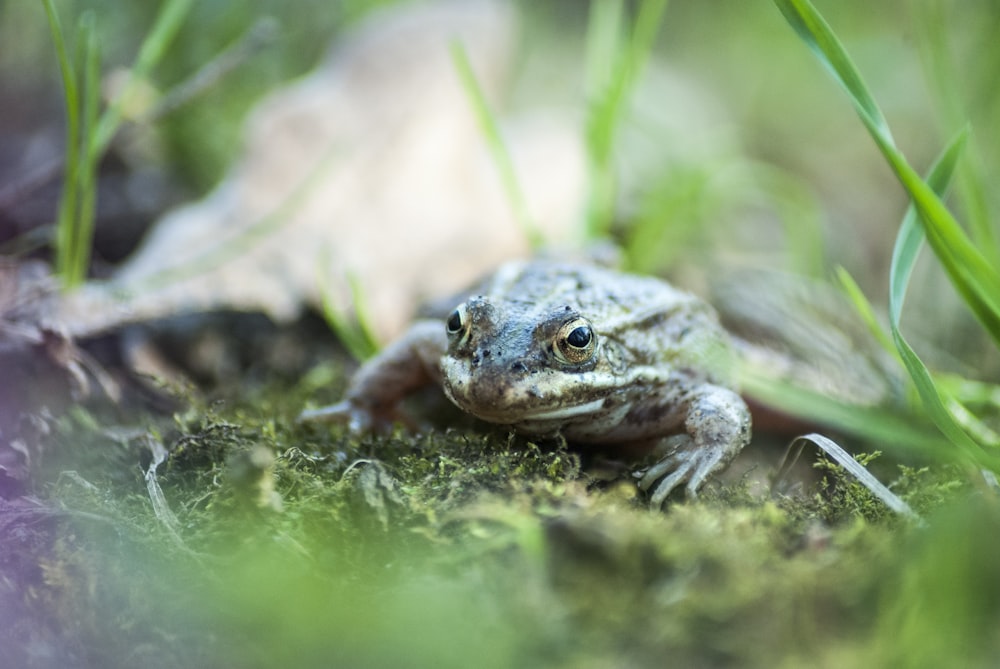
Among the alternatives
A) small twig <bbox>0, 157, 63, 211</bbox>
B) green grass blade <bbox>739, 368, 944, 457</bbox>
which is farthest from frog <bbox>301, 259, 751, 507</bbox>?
small twig <bbox>0, 157, 63, 211</bbox>

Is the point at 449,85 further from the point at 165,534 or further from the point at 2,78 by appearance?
the point at 165,534

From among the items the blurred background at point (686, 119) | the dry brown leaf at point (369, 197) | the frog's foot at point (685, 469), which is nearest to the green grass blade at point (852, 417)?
the frog's foot at point (685, 469)

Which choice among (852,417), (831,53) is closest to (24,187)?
(831,53)

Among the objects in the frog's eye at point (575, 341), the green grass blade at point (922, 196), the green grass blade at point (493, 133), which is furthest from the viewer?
the green grass blade at point (493, 133)

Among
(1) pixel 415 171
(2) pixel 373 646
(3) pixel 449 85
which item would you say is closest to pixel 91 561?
(2) pixel 373 646

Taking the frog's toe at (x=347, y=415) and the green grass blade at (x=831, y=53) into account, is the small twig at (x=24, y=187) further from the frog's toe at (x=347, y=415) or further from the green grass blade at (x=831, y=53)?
the green grass blade at (x=831, y=53)

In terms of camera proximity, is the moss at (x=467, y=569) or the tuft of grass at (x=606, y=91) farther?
the tuft of grass at (x=606, y=91)
